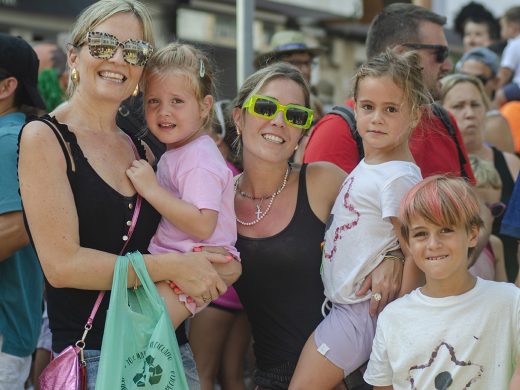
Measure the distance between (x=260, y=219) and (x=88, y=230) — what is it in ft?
2.75

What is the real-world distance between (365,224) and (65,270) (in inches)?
47.1

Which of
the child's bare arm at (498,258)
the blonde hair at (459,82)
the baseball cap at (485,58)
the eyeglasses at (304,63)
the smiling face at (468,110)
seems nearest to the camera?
the child's bare arm at (498,258)

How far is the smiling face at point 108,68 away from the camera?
9.97 ft

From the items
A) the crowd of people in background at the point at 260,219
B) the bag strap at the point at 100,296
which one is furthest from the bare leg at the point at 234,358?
the bag strap at the point at 100,296

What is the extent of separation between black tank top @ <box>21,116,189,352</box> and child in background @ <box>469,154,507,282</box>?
7.11 ft

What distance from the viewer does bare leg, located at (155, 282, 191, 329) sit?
305 cm

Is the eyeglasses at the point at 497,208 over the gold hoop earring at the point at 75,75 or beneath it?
beneath

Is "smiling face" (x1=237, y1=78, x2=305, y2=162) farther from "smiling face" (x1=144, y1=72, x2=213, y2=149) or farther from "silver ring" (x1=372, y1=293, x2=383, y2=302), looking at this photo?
"silver ring" (x1=372, y1=293, x2=383, y2=302)

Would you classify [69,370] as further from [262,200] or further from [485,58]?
[485,58]

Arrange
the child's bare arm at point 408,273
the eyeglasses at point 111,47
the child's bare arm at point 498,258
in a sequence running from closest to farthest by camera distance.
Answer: the eyeglasses at point 111,47 → the child's bare arm at point 408,273 → the child's bare arm at point 498,258

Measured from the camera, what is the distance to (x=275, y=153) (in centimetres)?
346

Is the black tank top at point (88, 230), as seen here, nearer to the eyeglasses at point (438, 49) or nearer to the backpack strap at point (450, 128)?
the backpack strap at point (450, 128)

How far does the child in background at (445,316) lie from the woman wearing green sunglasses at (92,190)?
0.69 m

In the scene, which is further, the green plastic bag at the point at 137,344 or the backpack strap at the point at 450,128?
the backpack strap at the point at 450,128
